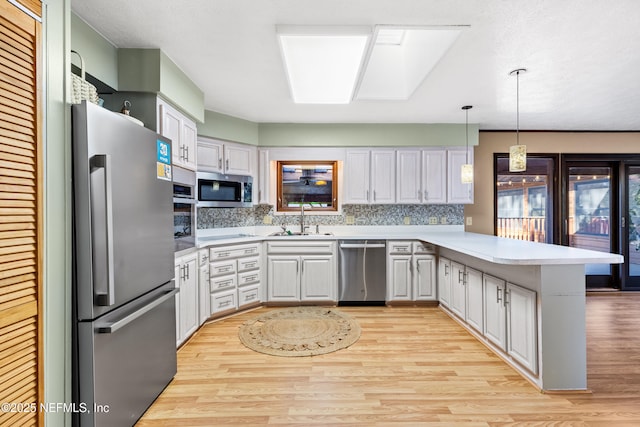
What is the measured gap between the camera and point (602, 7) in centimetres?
186

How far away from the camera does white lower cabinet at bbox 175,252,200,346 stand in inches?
106

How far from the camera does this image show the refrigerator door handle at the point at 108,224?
1.48 meters

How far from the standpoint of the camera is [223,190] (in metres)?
3.80

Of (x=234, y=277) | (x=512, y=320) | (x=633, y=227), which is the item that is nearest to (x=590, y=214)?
(x=633, y=227)

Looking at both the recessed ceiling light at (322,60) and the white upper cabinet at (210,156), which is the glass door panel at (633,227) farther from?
the white upper cabinet at (210,156)

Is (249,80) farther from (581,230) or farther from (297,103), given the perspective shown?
(581,230)

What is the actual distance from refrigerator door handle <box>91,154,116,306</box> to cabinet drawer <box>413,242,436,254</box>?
10.9ft

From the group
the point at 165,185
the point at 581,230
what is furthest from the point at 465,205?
the point at 165,185

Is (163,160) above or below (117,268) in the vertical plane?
above

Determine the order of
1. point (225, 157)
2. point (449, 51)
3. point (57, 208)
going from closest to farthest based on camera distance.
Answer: point (57, 208), point (449, 51), point (225, 157)

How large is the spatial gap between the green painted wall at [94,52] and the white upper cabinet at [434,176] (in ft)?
12.0

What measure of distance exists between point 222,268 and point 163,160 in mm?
1637

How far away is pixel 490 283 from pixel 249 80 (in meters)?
2.85

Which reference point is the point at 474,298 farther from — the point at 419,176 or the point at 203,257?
the point at 203,257
